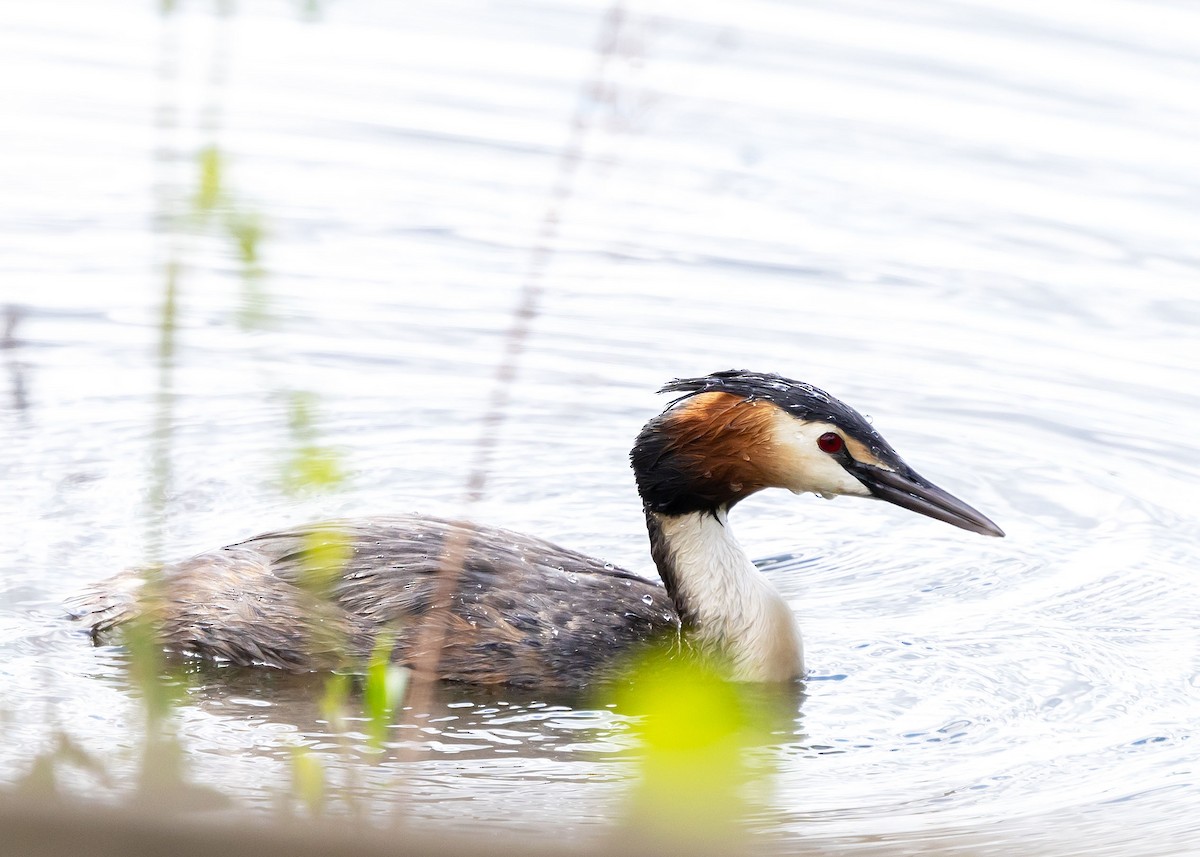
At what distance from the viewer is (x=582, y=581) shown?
6234 millimetres

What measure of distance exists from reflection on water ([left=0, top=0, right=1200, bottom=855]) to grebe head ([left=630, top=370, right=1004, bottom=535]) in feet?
2.32

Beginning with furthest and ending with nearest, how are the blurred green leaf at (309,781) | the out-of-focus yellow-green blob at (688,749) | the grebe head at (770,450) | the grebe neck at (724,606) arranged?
the grebe neck at (724,606) → the grebe head at (770,450) → the out-of-focus yellow-green blob at (688,749) → the blurred green leaf at (309,781)

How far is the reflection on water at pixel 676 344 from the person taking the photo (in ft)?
17.8

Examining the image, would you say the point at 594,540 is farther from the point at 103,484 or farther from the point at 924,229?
the point at 924,229

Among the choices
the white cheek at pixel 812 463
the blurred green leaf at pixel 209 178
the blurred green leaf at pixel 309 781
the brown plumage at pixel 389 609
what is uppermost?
the blurred green leaf at pixel 209 178

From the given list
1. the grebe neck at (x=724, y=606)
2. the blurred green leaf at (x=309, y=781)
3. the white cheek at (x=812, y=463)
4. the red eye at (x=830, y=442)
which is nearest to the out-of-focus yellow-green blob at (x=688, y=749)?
the grebe neck at (x=724, y=606)

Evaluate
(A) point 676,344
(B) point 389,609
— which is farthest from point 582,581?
(A) point 676,344

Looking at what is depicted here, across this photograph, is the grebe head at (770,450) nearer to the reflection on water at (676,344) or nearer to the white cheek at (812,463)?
the white cheek at (812,463)

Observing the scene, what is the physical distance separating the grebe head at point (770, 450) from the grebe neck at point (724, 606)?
12cm

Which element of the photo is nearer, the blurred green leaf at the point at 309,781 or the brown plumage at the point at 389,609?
the blurred green leaf at the point at 309,781

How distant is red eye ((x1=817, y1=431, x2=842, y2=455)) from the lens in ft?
19.4

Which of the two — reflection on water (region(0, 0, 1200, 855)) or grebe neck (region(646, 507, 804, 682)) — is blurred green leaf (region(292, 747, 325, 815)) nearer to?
reflection on water (region(0, 0, 1200, 855))

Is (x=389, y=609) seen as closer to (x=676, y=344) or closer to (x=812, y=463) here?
(x=812, y=463)

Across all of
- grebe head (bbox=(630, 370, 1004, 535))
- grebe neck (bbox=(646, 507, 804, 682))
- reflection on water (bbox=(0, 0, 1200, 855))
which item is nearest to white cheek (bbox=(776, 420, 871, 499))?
grebe head (bbox=(630, 370, 1004, 535))
